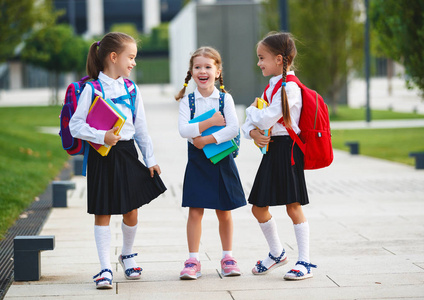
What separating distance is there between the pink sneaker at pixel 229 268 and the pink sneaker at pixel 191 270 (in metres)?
0.16

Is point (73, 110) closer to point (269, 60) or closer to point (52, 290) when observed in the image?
point (52, 290)

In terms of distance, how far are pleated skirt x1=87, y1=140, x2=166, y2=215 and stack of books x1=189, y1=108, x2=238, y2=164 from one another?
0.46m

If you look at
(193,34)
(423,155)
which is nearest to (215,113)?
(423,155)

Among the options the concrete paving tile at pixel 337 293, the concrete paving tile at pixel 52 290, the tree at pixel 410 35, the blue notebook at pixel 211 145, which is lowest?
the concrete paving tile at pixel 337 293

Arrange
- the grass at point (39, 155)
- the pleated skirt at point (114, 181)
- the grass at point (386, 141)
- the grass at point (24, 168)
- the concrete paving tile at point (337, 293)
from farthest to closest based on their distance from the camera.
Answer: the grass at point (386, 141) → the grass at point (39, 155) → the grass at point (24, 168) → the pleated skirt at point (114, 181) → the concrete paving tile at point (337, 293)

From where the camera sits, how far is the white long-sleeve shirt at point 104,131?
4797mm

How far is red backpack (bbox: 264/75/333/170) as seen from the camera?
4.95m

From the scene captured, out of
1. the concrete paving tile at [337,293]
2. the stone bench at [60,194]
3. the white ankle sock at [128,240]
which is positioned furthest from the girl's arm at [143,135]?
the stone bench at [60,194]

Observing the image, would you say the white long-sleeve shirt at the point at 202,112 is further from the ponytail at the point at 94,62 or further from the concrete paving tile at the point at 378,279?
the concrete paving tile at the point at 378,279

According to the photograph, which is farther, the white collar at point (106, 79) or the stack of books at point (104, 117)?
the white collar at point (106, 79)

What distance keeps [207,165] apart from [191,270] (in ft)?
2.26

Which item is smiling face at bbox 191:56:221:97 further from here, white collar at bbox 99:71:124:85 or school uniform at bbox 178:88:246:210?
white collar at bbox 99:71:124:85

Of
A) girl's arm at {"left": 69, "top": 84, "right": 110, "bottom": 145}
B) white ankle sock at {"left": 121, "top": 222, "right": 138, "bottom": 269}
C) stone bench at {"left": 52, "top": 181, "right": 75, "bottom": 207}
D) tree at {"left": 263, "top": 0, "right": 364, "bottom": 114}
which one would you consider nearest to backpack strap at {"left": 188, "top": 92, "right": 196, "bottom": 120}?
girl's arm at {"left": 69, "top": 84, "right": 110, "bottom": 145}

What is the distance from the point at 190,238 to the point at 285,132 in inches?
37.0
